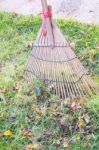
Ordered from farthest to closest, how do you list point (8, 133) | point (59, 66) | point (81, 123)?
1. point (59, 66)
2. point (8, 133)
3. point (81, 123)

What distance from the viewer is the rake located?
3732 millimetres

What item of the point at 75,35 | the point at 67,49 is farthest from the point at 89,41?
the point at 67,49

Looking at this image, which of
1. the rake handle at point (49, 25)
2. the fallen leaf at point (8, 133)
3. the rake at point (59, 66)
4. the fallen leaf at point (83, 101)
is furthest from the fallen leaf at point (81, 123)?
the rake handle at point (49, 25)

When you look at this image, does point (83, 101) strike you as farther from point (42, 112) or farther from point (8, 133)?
point (8, 133)

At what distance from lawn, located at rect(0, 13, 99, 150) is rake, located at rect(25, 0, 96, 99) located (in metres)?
0.10

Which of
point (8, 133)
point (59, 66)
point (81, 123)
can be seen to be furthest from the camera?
point (59, 66)

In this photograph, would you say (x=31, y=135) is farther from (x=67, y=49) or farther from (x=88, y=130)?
(x=67, y=49)

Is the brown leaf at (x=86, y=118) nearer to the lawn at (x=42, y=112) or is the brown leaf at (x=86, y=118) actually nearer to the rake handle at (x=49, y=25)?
the lawn at (x=42, y=112)

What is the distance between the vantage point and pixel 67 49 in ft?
12.3

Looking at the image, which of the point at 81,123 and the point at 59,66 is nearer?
the point at 81,123

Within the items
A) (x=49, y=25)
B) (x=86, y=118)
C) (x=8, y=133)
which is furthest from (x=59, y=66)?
(x=8, y=133)

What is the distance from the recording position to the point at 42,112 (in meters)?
A: 3.69

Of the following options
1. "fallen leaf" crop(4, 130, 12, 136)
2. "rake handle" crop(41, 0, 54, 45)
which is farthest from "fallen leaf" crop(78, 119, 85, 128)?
"rake handle" crop(41, 0, 54, 45)

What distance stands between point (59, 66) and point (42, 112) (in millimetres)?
426
